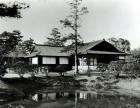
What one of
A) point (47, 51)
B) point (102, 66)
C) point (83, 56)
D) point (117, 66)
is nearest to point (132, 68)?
point (117, 66)

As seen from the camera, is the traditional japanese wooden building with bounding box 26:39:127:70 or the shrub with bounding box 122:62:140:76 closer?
the shrub with bounding box 122:62:140:76

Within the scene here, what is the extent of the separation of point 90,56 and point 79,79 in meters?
10.4

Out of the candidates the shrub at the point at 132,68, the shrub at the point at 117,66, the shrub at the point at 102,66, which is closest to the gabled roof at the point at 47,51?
the shrub at the point at 102,66

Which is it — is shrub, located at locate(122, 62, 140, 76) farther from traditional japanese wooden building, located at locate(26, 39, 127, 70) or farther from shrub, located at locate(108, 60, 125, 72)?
traditional japanese wooden building, located at locate(26, 39, 127, 70)

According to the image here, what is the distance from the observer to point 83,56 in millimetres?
39969

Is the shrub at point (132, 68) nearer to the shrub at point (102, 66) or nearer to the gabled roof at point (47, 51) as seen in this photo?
the shrub at point (102, 66)

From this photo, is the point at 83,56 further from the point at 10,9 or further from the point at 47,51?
the point at 10,9

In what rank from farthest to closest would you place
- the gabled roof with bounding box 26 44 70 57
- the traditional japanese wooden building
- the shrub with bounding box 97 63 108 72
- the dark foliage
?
the gabled roof with bounding box 26 44 70 57 < the traditional japanese wooden building < the shrub with bounding box 97 63 108 72 < the dark foliage

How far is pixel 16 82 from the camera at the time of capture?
25.5 m

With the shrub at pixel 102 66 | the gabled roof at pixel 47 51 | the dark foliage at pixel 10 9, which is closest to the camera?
the dark foliage at pixel 10 9

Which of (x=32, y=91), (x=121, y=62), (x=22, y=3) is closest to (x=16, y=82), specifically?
(x=32, y=91)

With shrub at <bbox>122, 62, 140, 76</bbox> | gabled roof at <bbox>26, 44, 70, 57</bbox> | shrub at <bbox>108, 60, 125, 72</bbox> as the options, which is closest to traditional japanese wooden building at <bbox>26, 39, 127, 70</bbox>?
gabled roof at <bbox>26, 44, 70, 57</bbox>

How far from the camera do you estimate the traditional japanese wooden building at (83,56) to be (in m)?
38.8

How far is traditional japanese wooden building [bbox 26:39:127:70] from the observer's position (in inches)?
1529
